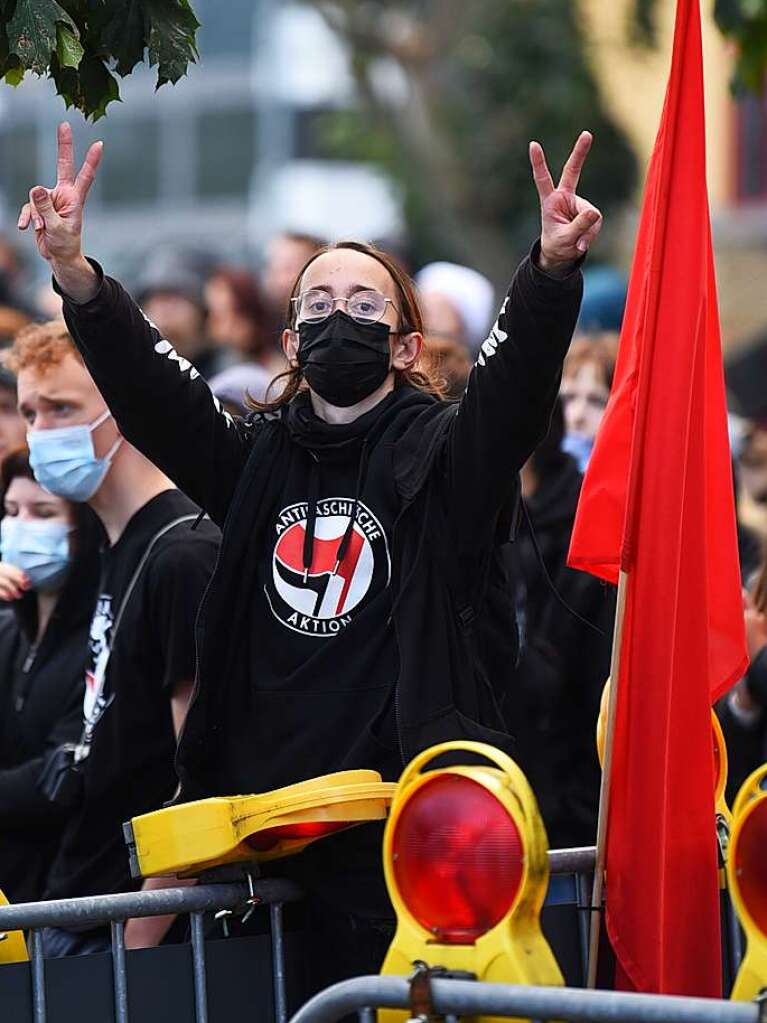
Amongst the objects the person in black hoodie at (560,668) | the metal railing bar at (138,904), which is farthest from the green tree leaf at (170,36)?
the person in black hoodie at (560,668)

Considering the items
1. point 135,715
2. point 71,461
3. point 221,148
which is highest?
point 221,148

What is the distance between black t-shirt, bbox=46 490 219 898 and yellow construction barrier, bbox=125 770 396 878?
2.31 feet

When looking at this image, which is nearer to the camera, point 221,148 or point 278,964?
point 278,964

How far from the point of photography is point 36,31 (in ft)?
11.9

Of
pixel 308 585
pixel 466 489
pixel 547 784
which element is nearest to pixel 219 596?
pixel 308 585

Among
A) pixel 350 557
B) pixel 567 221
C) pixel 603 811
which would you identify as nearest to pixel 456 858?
pixel 603 811

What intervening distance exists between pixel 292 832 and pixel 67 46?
4.90 ft

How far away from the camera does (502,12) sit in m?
21.3

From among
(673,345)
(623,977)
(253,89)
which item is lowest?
(623,977)

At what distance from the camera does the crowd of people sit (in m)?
3.75

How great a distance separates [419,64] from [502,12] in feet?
4.50

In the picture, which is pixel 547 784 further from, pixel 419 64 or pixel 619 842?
pixel 419 64

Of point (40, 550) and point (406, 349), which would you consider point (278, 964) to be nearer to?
point (406, 349)

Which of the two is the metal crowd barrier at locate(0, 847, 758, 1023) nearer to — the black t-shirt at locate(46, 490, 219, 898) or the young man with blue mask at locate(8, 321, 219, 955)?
the young man with blue mask at locate(8, 321, 219, 955)
